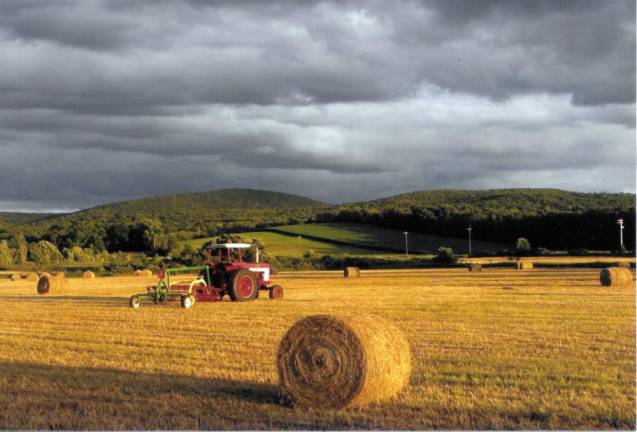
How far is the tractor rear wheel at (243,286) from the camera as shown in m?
21.8

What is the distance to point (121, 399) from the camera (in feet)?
30.0

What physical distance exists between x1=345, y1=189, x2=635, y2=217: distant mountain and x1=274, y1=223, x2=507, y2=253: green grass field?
5231mm

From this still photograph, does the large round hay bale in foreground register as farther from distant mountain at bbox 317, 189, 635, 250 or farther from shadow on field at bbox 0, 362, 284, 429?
distant mountain at bbox 317, 189, 635, 250

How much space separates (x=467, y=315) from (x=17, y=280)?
34729 millimetres

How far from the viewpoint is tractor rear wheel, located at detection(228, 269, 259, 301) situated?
2183cm

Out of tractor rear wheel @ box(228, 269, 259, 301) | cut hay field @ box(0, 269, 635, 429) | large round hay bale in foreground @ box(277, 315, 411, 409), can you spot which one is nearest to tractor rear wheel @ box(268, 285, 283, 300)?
tractor rear wheel @ box(228, 269, 259, 301)

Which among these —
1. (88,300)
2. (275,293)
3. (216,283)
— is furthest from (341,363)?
(88,300)

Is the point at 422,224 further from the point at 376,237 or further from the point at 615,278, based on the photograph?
the point at 615,278

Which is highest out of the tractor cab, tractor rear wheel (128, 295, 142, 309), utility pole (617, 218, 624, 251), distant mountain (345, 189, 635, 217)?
distant mountain (345, 189, 635, 217)

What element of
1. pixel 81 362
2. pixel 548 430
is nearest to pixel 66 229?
pixel 81 362

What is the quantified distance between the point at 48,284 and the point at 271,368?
848 inches

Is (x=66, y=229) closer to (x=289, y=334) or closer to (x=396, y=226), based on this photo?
(x=396, y=226)

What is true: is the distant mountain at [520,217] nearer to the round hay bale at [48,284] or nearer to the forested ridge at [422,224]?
the forested ridge at [422,224]

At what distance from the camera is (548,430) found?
24.9ft
